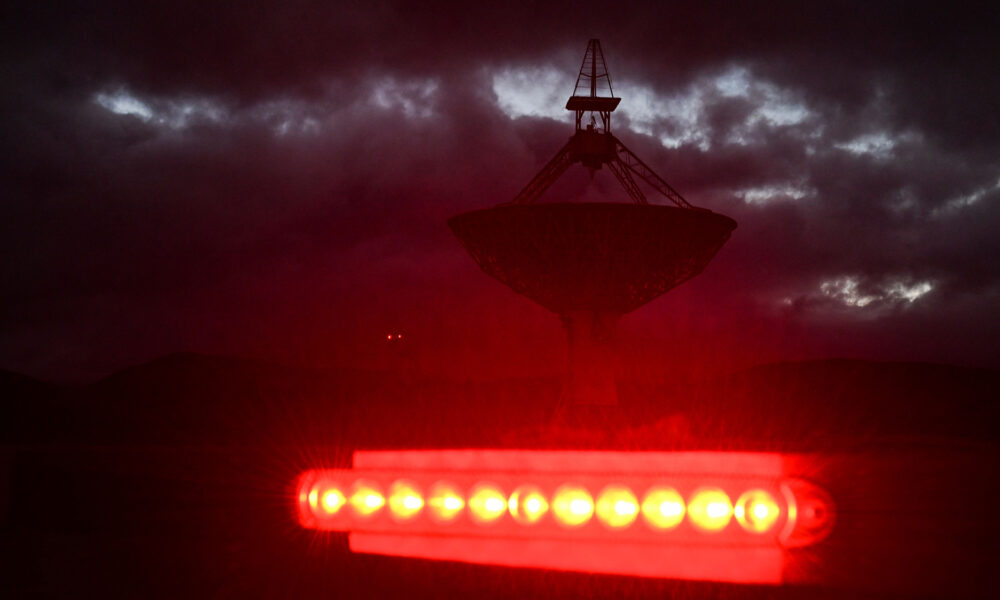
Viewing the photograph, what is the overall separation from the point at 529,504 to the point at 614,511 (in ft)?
0.59

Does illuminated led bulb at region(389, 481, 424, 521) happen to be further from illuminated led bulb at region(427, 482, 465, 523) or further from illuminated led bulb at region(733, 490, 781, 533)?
illuminated led bulb at region(733, 490, 781, 533)

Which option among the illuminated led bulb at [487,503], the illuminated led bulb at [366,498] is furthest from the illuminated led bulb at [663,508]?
the illuminated led bulb at [366,498]

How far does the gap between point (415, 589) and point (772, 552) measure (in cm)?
91

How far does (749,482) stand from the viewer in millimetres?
1851

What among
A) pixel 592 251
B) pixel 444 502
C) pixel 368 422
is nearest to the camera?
pixel 444 502

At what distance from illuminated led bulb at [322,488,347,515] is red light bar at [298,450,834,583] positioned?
6.7 inches

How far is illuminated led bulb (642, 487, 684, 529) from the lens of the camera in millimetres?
1831

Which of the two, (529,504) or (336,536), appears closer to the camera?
(529,504)

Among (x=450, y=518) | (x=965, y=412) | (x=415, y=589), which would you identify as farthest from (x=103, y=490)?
(x=965, y=412)

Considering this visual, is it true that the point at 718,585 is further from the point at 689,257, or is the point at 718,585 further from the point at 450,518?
the point at 689,257

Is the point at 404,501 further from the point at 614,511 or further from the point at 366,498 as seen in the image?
the point at 614,511

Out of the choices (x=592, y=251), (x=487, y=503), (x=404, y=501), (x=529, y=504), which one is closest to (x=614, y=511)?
(x=529, y=504)

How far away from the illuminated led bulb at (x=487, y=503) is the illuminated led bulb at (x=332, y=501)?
1.22 feet

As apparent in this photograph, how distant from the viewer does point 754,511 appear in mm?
1823
